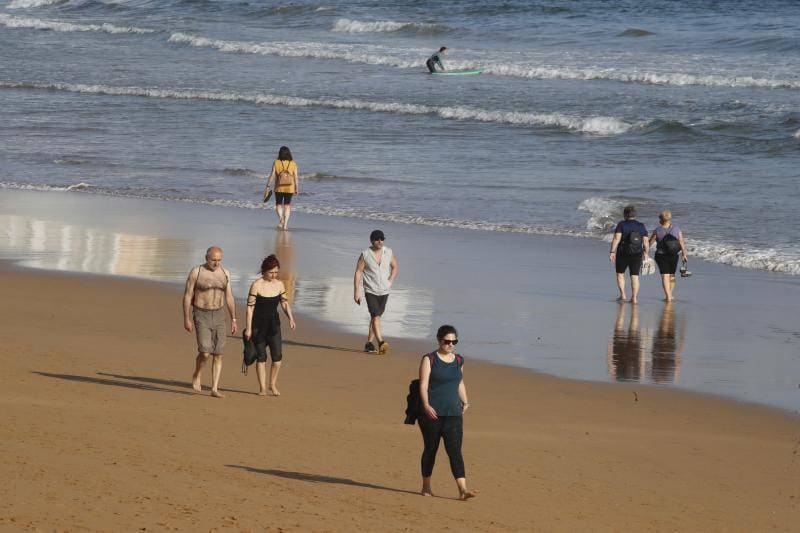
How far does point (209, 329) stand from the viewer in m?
11.1

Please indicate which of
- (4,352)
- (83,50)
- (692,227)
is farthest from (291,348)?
(83,50)

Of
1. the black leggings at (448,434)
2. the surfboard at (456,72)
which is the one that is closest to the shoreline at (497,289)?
the black leggings at (448,434)

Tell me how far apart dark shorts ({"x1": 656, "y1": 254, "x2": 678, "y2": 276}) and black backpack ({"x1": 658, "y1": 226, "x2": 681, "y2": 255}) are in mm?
50

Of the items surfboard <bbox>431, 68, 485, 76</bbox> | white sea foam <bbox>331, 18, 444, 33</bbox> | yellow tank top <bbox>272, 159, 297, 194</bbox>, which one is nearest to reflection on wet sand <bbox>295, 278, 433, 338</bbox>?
yellow tank top <bbox>272, 159, 297, 194</bbox>

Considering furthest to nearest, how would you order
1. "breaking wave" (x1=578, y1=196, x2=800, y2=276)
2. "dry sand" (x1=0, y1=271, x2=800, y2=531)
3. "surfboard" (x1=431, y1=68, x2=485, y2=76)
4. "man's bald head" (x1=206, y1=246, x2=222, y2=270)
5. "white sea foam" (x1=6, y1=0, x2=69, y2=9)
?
"white sea foam" (x1=6, y1=0, x2=69, y2=9)
"surfboard" (x1=431, y1=68, x2=485, y2=76)
"breaking wave" (x1=578, y1=196, x2=800, y2=276)
"man's bald head" (x1=206, y1=246, x2=222, y2=270)
"dry sand" (x1=0, y1=271, x2=800, y2=531)

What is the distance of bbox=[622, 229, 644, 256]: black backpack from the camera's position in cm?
1642

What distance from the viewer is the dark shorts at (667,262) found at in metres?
16.3

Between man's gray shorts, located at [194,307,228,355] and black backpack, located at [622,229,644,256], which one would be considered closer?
man's gray shorts, located at [194,307,228,355]

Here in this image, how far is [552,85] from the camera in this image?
133 feet

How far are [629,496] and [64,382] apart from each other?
196 inches

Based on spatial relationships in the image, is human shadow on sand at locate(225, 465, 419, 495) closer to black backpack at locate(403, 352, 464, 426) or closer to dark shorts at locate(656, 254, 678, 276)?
black backpack at locate(403, 352, 464, 426)

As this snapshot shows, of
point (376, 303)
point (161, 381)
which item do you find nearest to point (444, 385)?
point (161, 381)

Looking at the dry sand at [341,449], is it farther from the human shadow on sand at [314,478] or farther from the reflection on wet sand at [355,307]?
the reflection on wet sand at [355,307]

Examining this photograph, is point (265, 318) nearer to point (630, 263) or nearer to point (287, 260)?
point (630, 263)
